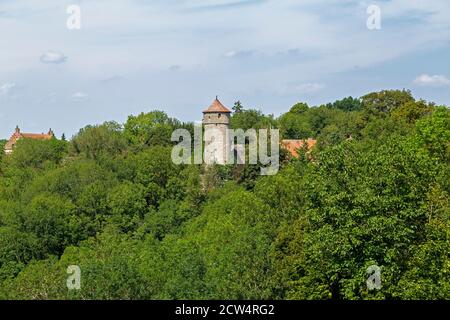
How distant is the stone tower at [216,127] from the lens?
81.0 m

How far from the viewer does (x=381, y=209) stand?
87.5 ft

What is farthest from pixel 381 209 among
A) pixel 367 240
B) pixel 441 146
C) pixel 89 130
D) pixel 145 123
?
pixel 145 123

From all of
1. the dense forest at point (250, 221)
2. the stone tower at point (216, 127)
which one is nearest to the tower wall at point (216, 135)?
the stone tower at point (216, 127)

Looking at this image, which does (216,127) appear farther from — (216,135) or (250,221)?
(250,221)

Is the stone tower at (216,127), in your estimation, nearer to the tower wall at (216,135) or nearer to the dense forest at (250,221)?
the tower wall at (216,135)

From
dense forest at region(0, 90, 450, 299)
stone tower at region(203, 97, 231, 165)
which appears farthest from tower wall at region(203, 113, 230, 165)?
dense forest at region(0, 90, 450, 299)

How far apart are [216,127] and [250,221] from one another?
4370 cm

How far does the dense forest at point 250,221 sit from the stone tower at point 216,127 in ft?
7.81

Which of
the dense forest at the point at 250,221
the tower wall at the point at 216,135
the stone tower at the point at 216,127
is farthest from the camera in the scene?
the stone tower at the point at 216,127

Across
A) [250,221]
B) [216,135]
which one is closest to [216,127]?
[216,135]

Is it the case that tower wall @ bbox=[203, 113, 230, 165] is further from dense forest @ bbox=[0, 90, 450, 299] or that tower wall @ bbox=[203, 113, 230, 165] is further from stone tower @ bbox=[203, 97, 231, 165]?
dense forest @ bbox=[0, 90, 450, 299]

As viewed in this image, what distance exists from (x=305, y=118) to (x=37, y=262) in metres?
61.2

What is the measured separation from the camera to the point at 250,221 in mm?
41406

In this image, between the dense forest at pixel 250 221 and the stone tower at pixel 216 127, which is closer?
the dense forest at pixel 250 221
